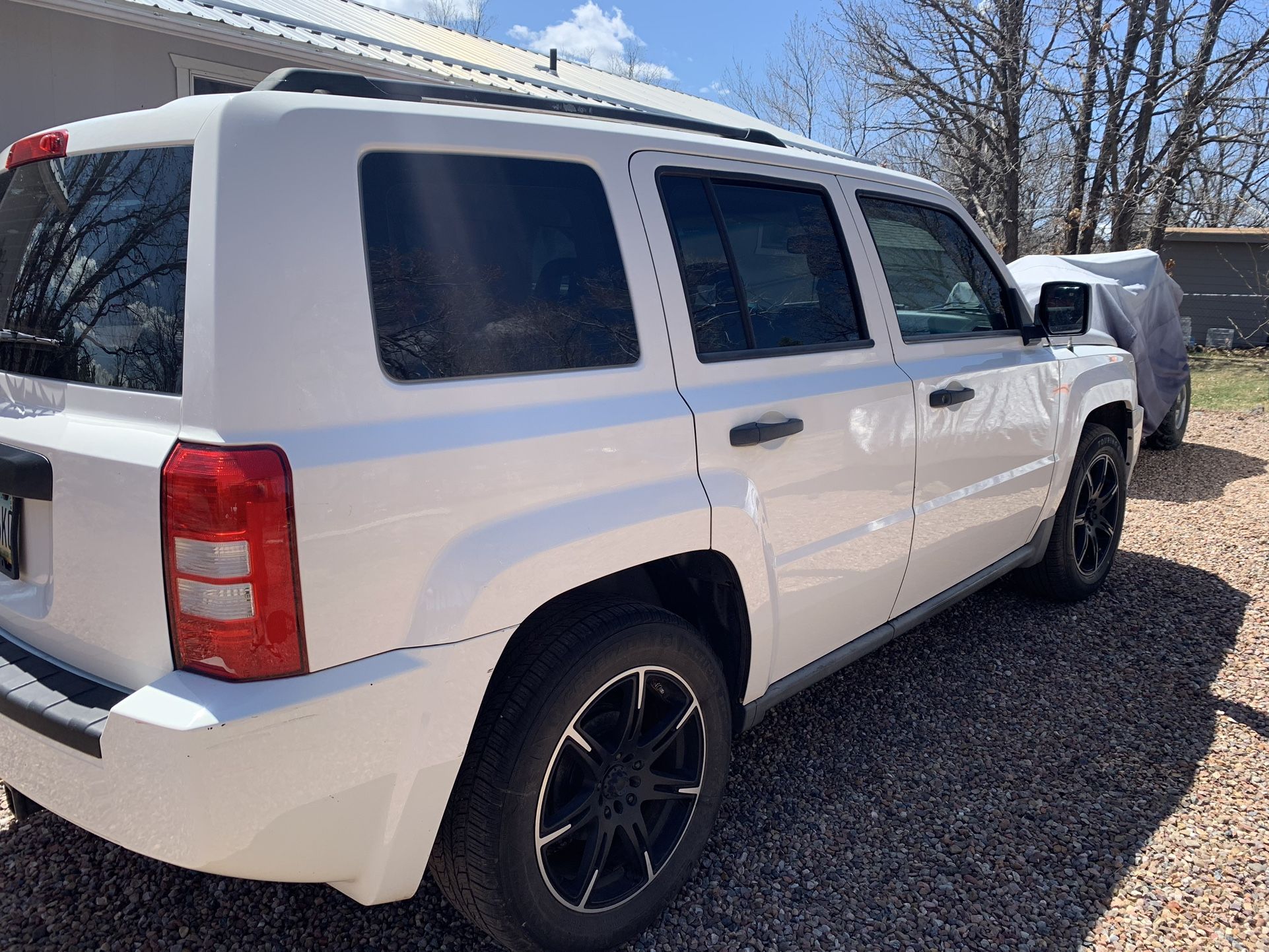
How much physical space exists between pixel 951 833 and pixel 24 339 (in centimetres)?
282

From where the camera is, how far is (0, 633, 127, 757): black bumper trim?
1627 mm

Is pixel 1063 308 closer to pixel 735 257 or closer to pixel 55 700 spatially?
pixel 735 257

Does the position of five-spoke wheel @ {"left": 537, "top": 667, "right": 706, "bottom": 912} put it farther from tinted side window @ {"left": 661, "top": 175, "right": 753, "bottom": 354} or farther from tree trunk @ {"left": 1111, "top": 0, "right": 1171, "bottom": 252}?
tree trunk @ {"left": 1111, "top": 0, "right": 1171, "bottom": 252}

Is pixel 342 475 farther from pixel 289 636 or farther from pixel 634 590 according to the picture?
pixel 634 590

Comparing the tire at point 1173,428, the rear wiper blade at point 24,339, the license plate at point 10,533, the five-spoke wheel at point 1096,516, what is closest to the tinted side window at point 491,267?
the rear wiper blade at point 24,339

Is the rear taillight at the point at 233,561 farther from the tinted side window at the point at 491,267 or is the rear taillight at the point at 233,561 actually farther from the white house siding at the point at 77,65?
the white house siding at the point at 77,65

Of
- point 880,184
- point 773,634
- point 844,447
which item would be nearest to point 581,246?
point 844,447

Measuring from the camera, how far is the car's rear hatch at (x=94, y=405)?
162 cm

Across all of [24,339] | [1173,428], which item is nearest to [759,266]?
[24,339]

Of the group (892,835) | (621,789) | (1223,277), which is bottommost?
(892,835)

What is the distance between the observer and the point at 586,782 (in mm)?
2125

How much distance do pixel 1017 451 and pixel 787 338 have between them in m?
1.51

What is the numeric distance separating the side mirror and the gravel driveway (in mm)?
1419

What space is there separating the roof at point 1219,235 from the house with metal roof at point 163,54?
1566cm
